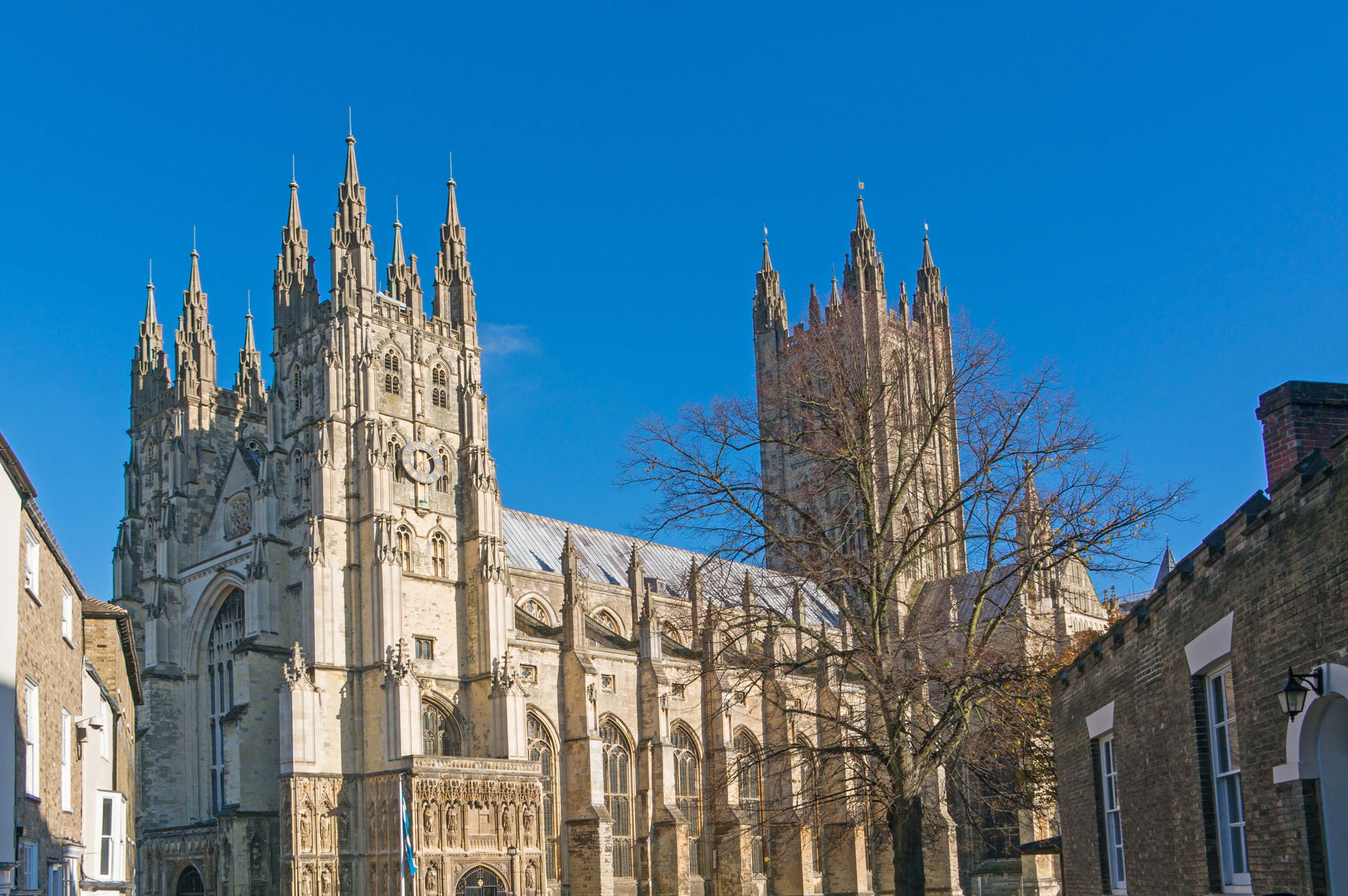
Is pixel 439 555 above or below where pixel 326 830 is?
above

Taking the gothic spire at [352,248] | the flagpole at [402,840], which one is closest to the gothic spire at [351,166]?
the gothic spire at [352,248]

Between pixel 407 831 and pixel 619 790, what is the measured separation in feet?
39.8

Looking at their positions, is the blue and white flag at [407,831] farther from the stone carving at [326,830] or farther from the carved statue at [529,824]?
the carved statue at [529,824]

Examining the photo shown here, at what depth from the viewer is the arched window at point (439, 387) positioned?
47.8 metres

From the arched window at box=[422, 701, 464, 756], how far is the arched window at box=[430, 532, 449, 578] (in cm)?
420

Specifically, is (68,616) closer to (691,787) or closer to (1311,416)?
(1311,416)

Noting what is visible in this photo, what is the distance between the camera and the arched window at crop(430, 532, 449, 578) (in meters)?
45.0

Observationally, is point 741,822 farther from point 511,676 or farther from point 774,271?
point 774,271

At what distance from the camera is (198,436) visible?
5162 cm

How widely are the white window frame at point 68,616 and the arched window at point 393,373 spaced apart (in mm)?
27504

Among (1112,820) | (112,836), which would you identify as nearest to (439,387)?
(112,836)

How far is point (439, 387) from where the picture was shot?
48188mm

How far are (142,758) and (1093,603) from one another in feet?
147

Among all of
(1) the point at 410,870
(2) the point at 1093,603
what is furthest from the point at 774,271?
(1) the point at 410,870
